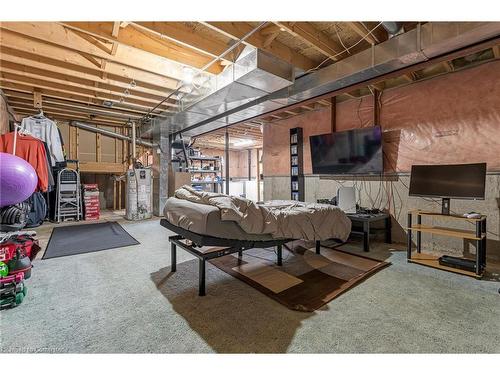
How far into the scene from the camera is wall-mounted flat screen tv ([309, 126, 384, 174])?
4074 mm

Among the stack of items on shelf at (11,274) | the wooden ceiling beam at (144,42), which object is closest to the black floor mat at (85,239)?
the stack of items on shelf at (11,274)

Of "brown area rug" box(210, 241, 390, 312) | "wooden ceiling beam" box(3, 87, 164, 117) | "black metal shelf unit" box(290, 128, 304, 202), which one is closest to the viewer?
"brown area rug" box(210, 241, 390, 312)

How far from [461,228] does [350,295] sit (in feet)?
7.73

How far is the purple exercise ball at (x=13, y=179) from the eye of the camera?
6.70ft

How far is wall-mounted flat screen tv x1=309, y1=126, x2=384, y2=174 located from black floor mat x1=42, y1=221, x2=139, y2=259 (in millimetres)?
3797

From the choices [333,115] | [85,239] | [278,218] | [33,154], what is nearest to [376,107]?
[333,115]

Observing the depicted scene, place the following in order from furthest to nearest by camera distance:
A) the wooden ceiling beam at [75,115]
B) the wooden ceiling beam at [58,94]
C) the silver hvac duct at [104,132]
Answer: the silver hvac duct at [104,132], the wooden ceiling beam at [75,115], the wooden ceiling beam at [58,94]

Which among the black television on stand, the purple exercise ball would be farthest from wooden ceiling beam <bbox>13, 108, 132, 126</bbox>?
the black television on stand

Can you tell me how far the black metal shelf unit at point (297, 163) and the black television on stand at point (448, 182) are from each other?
2.35 metres

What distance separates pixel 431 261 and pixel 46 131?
24.6ft

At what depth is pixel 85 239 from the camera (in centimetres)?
419

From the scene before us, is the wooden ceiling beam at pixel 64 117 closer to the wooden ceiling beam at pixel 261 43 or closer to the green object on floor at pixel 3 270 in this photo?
the green object on floor at pixel 3 270

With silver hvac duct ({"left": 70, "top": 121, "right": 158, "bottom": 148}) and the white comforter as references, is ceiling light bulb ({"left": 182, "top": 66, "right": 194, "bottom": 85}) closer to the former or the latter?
the white comforter
